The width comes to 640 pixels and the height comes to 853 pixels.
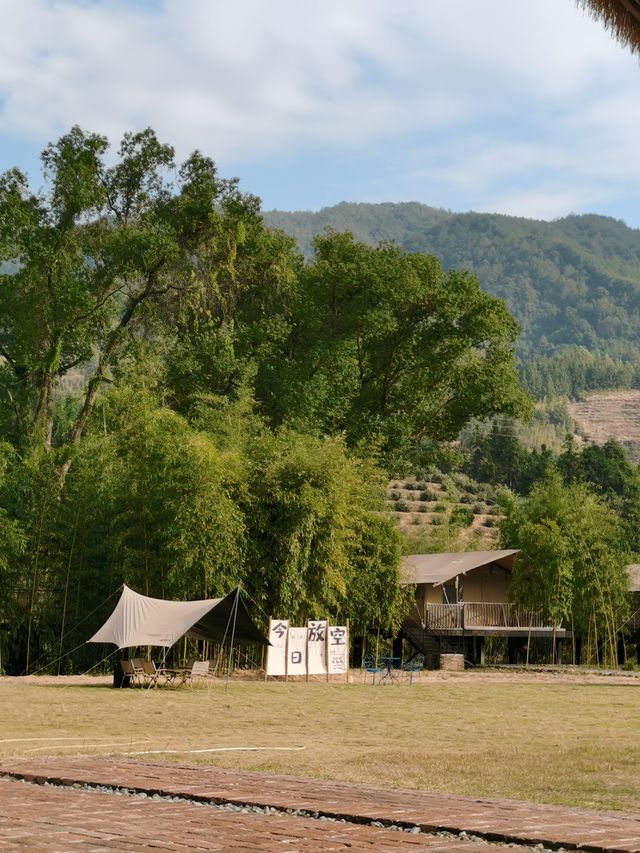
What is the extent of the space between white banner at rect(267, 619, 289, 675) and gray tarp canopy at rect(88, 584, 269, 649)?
6.66ft

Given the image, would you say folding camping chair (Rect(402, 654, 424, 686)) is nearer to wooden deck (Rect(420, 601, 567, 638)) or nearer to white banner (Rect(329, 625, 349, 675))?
white banner (Rect(329, 625, 349, 675))

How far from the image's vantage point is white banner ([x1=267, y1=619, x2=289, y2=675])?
2525cm

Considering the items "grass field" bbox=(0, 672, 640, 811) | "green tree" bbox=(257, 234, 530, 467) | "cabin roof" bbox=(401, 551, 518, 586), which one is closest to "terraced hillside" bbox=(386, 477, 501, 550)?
"cabin roof" bbox=(401, 551, 518, 586)

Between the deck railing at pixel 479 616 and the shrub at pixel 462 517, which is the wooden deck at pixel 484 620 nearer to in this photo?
the deck railing at pixel 479 616

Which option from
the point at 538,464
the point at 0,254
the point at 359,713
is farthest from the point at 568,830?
the point at 538,464

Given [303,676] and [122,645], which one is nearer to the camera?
[122,645]

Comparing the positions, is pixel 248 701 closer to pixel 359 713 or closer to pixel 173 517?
pixel 359 713

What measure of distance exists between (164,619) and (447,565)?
58.2ft

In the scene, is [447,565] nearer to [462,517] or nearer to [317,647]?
[317,647]

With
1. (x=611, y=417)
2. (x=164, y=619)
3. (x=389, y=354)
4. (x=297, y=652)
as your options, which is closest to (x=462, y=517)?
(x=389, y=354)

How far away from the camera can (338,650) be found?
88.2ft

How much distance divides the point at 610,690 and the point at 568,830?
19.6 metres

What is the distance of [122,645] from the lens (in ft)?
73.5

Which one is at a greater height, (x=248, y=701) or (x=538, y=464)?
(x=538, y=464)
